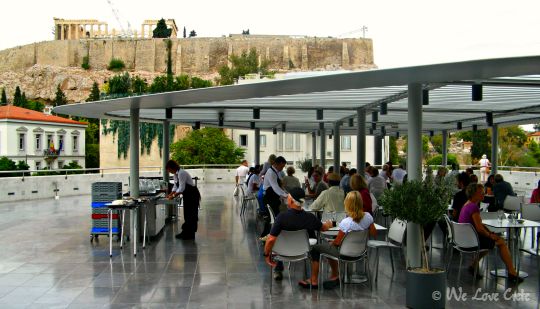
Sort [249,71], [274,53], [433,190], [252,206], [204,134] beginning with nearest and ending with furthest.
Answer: [433,190] < [252,206] < [204,134] < [249,71] < [274,53]

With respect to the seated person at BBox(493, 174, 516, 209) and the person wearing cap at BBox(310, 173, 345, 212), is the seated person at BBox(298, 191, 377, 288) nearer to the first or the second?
the person wearing cap at BBox(310, 173, 345, 212)

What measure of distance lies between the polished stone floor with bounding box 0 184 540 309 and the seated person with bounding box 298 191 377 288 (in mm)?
181

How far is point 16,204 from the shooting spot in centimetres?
1609

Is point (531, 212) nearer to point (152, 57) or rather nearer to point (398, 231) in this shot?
point (398, 231)

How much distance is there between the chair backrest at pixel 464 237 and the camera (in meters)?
6.65

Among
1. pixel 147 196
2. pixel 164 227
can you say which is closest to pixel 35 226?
pixel 164 227

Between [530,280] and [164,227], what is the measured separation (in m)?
7.18

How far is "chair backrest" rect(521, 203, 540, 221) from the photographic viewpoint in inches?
334

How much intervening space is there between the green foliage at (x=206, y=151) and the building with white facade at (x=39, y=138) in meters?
25.6

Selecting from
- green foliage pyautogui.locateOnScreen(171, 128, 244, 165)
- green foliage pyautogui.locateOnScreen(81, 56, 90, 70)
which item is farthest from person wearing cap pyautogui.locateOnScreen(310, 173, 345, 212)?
green foliage pyautogui.locateOnScreen(81, 56, 90, 70)

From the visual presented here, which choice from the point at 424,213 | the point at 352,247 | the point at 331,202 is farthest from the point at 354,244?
the point at 331,202

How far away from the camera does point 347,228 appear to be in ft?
20.3

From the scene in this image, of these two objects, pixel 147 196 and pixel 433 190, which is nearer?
pixel 433 190

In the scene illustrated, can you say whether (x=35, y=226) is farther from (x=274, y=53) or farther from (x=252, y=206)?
(x=274, y=53)
